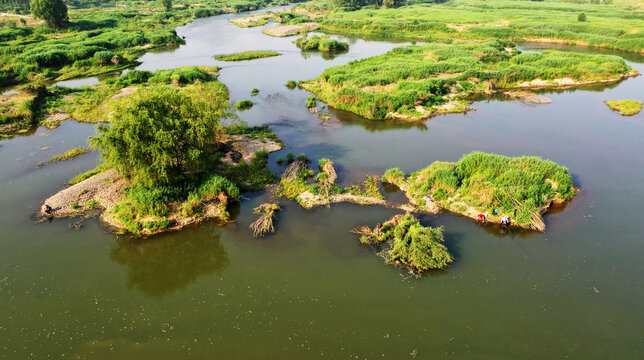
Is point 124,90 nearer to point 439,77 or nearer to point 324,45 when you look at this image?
point 324,45

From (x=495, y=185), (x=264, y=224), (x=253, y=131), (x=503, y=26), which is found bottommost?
(x=264, y=224)

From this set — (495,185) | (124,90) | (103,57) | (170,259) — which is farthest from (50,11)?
(495,185)

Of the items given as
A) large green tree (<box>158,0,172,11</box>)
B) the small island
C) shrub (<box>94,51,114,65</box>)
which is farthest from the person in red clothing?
large green tree (<box>158,0,172,11</box>)

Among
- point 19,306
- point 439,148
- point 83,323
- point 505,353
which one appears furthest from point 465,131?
point 19,306

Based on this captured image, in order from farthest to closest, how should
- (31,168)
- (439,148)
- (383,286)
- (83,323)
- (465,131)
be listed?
(465,131) → (439,148) → (31,168) → (383,286) → (83,323)

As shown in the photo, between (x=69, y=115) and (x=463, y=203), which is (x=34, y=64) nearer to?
(x=69, y=115)

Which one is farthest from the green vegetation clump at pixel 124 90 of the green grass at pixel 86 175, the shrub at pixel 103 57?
the shrub at pixel 103 57
